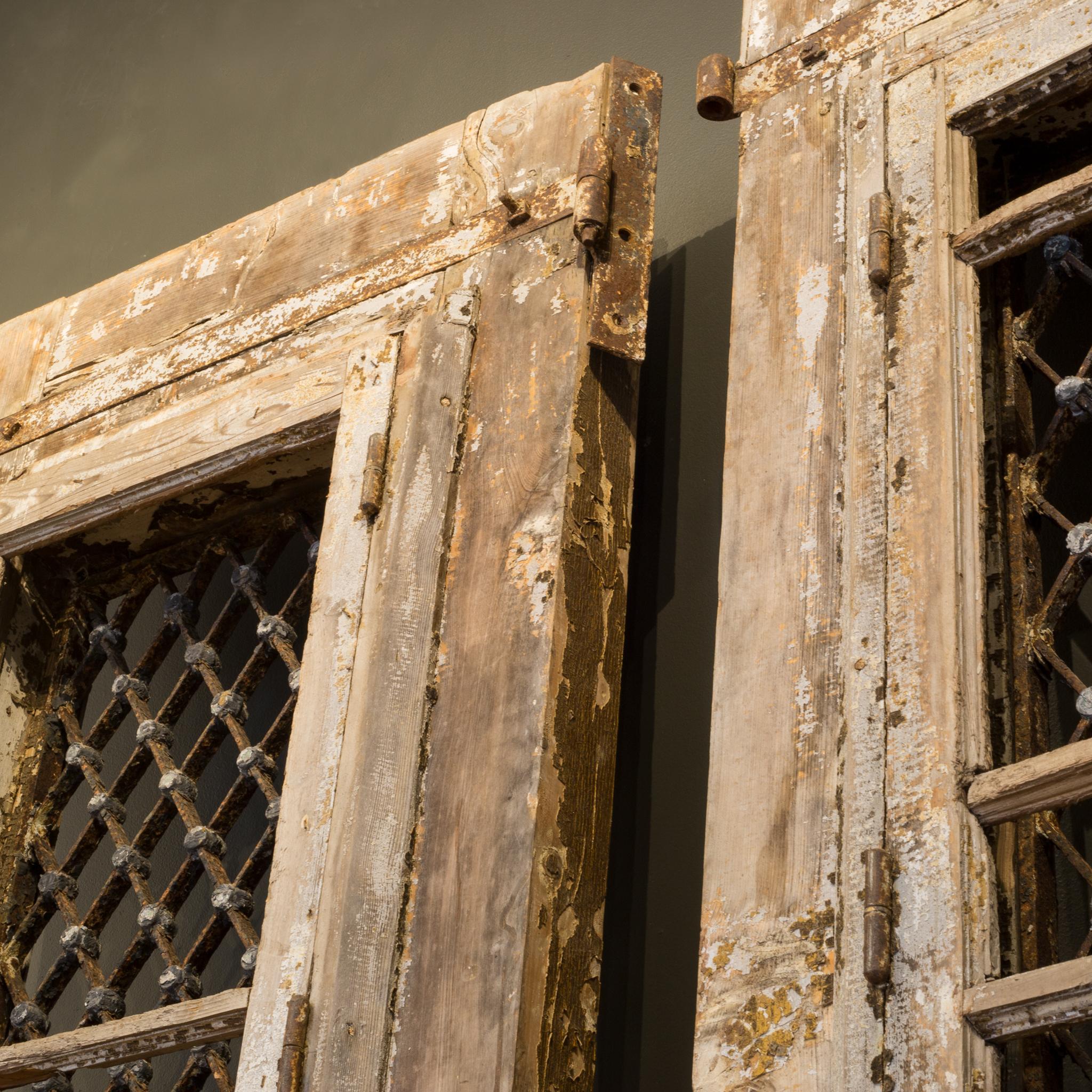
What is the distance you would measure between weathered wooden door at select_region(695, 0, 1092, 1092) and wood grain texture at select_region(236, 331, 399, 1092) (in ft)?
1.52

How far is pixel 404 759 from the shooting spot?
6.06 feet

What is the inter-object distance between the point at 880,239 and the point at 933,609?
0.46 metres

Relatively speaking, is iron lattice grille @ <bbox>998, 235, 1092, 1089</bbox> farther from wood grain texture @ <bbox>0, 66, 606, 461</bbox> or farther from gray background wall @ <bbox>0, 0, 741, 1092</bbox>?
wood grain texture @ <bbox>0, 66, 606, 461</bbox>

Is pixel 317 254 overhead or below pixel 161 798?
overhead

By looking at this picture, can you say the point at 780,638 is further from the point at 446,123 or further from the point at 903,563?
the point at 446,123

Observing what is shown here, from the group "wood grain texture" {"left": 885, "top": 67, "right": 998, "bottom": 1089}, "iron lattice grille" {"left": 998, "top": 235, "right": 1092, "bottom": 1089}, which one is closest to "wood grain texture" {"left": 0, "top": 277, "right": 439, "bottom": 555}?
"wood grain texture" {"left": 885, "top": 67, "right": 998, "bottom": 1089}

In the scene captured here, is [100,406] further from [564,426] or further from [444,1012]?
[444,1012]

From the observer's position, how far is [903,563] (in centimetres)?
165

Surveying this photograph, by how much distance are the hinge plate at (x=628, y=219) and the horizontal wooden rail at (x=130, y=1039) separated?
2.89ft

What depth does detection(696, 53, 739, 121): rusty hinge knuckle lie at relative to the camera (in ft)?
6.84

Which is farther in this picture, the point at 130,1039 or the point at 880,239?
the point at 130,1039

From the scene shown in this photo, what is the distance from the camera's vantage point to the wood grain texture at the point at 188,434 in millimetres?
2209

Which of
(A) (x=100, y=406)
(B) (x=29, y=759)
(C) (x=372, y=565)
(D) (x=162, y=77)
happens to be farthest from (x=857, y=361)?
(D) (x=162, y=77)

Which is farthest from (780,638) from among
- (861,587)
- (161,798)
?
(161,798)
